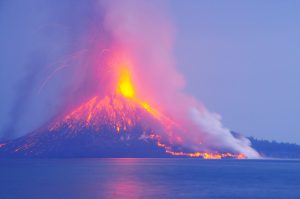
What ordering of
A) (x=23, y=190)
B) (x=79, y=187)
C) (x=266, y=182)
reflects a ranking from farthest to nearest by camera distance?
1. (x=266, y=182)
2. (x=79, y=187)
3. (x=23, y=190)

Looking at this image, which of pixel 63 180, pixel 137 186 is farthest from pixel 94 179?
pixel 137 186

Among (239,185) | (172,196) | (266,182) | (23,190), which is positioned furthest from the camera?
(266,182)

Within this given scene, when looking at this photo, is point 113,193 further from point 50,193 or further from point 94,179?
point 94,179

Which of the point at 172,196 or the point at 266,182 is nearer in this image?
the point at 172,196

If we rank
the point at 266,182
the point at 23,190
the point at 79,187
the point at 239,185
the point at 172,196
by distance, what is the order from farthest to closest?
the point at 266,182, the point at 239,185, the point at 79,187, the point at 23,190, the point at 172,196

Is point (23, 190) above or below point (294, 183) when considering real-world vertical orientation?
below

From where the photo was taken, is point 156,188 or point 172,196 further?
point 156,188

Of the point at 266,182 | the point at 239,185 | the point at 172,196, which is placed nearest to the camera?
the point at 172,196

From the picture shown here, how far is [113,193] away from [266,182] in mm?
41743

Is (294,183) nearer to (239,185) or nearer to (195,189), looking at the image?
(239,185)

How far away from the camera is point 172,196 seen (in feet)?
257

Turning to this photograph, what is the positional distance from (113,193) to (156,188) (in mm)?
11868

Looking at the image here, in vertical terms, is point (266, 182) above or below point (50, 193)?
above

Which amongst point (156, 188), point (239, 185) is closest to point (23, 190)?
point (156, 188)
